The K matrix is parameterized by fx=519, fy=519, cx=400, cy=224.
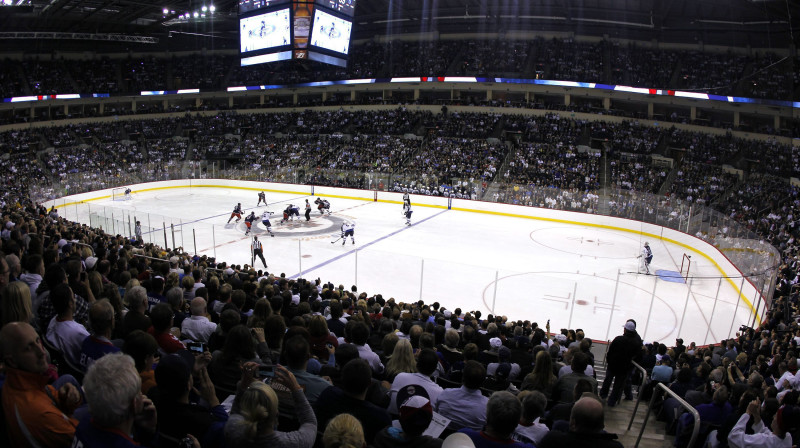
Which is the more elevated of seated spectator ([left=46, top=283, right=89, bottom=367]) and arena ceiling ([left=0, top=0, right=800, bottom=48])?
arena ceiling ([left=0, top=0, right=800, bottom=48])

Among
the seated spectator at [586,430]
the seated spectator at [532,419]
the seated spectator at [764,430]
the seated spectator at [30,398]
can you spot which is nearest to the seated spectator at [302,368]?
the seated spectator at [30,398]

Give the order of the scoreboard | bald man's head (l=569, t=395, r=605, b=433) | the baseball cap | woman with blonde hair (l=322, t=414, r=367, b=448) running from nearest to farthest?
woman with blonde hair (l=322, t=414, r=367, b=448), bald man's head (l=569, t=395, r=605, b=433), the baseball cap, the scoreboard

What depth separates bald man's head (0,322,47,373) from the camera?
2.88 m

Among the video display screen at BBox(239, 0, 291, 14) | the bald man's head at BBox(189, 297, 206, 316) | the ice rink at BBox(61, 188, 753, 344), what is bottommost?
the ice rink at BBox(61, 188, 753, 344)

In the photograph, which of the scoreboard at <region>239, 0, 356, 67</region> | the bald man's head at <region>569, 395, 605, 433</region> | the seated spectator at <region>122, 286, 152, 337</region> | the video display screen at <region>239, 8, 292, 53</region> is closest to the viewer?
the bald man's head at <region>569, 395, 605, 433</region>

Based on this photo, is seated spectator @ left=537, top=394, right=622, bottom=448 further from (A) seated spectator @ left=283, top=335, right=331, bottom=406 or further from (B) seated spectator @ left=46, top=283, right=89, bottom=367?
(B) seated spectator @ left=46, top=283, right=89, bottom=367

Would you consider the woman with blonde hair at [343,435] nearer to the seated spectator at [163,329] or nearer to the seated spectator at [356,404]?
the seated spectator at [356,404]

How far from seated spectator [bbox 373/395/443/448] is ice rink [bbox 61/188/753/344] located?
10.2 metres

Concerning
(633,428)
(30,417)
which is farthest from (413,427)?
(633,428)

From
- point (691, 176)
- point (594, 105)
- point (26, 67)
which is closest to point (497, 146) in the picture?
point (594, 105)

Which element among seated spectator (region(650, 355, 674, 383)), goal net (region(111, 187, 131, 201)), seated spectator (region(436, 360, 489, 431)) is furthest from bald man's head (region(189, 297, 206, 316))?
goal net (region(111, 187, 131, 201))

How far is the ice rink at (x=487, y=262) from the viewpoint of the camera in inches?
593

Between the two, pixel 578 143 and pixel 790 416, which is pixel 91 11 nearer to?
pixel 578 143

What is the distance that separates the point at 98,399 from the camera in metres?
2.48
